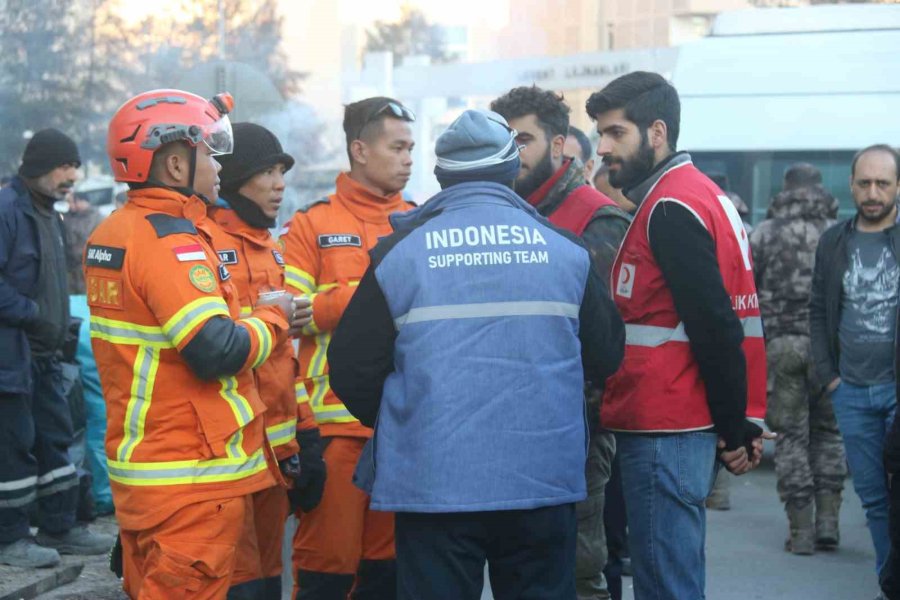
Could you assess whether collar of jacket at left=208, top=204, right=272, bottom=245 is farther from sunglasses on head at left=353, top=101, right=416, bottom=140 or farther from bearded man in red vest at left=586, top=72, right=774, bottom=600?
bearded man in red vest at left=586, top=72, right=774, bottom=600

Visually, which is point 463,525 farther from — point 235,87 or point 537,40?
point 537,40

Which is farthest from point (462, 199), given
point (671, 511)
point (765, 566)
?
point (765, 566)

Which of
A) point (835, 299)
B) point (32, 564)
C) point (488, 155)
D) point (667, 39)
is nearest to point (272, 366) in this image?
point (488, 155)

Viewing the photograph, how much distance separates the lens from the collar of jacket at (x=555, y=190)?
568 cm

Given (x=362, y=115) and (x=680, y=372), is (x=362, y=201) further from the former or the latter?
(x=680, y=372)

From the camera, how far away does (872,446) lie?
6684mm

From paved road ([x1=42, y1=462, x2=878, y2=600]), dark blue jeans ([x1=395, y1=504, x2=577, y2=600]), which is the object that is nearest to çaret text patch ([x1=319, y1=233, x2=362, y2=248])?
dark blue jeans ([x1=395, y1=504, x2=577, y2=600])

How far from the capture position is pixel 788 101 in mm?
12242

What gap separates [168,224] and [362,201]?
4.86 feet

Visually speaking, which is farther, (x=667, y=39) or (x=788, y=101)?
(x=667, y=39)

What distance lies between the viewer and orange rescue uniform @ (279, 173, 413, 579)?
213 inches

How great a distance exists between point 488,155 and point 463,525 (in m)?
1.05

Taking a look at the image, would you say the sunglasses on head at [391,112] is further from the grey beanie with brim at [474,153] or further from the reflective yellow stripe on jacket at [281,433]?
the grey beanie with brim at [474,153]

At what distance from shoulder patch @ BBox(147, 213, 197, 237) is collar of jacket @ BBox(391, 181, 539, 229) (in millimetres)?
702
